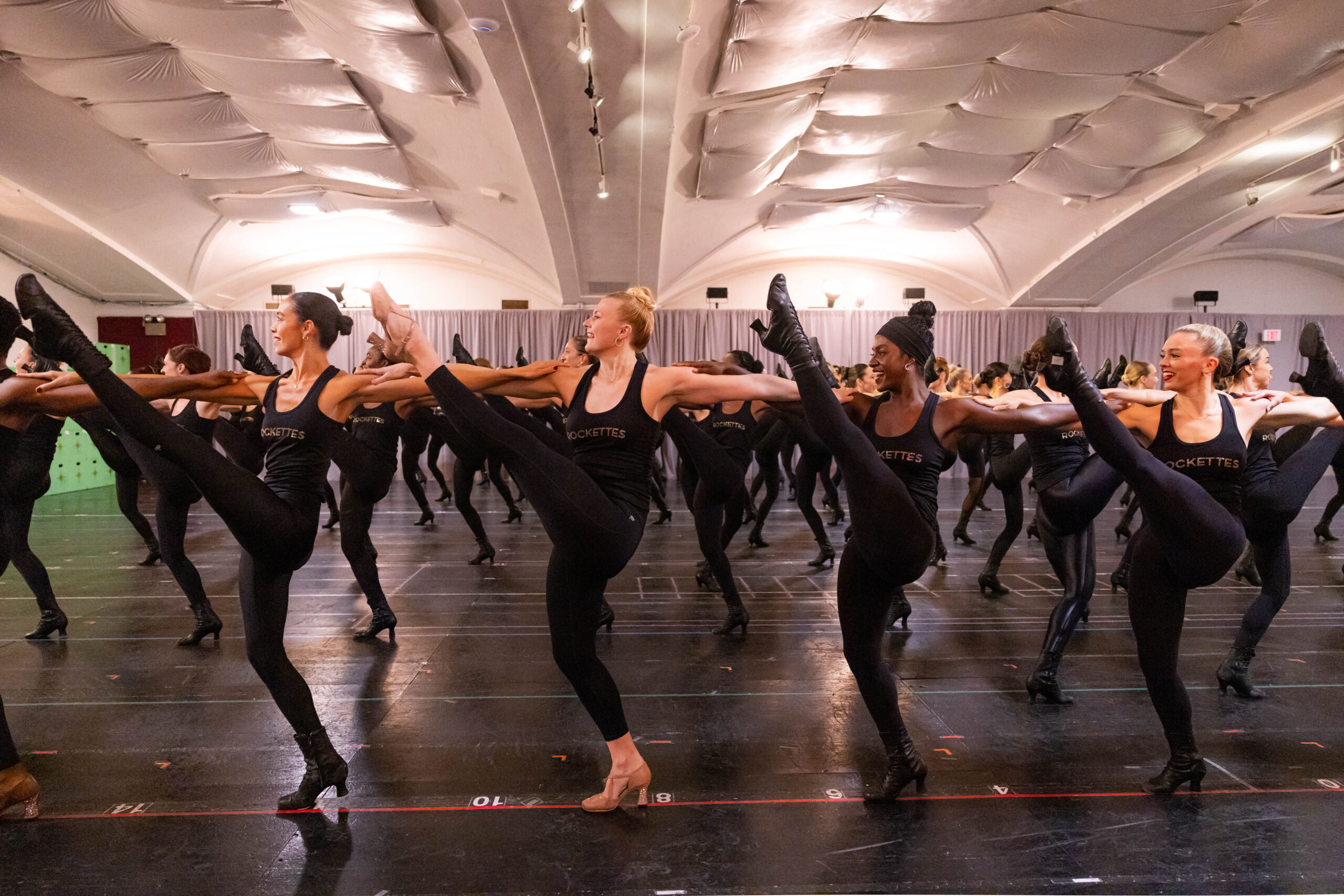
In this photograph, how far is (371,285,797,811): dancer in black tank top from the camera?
2.07 metres

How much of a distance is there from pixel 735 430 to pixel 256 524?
3637 mm

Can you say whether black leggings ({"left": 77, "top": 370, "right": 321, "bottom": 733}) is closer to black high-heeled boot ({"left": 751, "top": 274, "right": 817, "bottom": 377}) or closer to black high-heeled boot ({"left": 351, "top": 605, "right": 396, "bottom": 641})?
black high-heeled boot ({"left": 751, "top": 274, "right": 817, "bottom": 377})

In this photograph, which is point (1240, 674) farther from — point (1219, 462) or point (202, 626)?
point (202, 626)

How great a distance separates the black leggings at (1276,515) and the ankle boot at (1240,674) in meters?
0.03

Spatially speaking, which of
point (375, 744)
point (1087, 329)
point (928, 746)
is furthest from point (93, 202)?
point (1087, 329)

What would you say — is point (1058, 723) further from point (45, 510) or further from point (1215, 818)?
point (45, 510)

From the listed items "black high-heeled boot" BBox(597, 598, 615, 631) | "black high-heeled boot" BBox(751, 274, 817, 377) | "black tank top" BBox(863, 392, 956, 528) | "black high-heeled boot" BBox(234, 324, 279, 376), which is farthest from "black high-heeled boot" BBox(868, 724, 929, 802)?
"black high-heeled boot" BBox(234, 324, 279, 376)

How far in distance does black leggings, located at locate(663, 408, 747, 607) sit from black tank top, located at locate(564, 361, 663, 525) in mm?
1104

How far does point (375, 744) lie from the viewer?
9.27 feet

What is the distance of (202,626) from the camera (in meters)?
4.06

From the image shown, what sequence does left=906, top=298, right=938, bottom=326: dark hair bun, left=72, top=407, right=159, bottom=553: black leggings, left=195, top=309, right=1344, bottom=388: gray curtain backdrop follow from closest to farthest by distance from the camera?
left=906, top=298, right=938, bottom=326: dark hair bun → left=72, top=407, right=159, bottom=553: black leggings → left=195, top=309, right=1344, bottom=388: gray curtain backdrop

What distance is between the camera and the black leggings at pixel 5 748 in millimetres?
2287

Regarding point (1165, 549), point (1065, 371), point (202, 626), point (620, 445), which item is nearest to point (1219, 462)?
point (1165, 549)

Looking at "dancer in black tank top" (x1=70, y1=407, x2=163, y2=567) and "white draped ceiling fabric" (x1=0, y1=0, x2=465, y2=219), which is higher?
"white draped ceiling fabric" (x1=0, y1=0, x2=465, y2=219)
